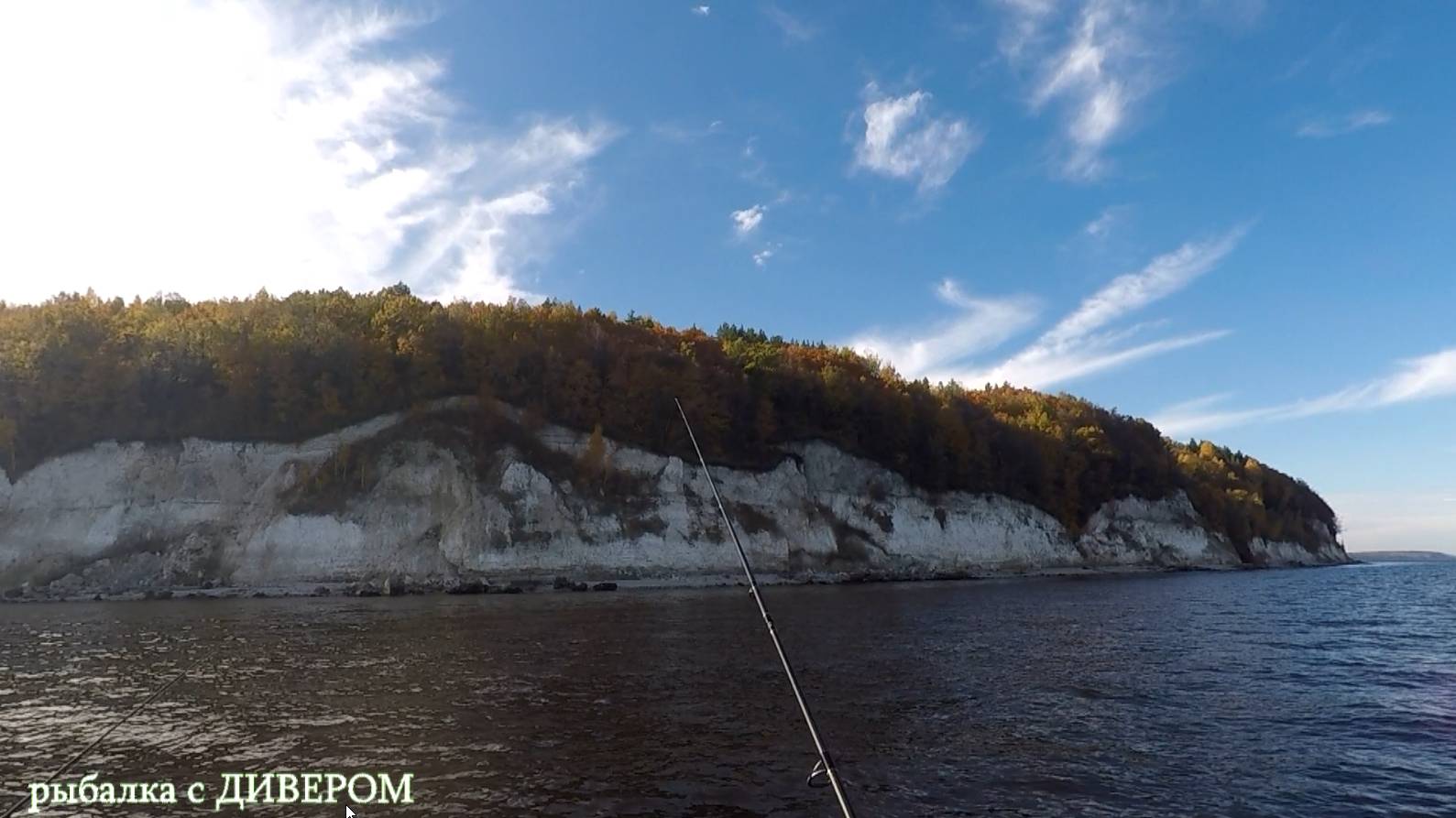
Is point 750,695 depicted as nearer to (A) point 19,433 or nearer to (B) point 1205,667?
(B) point 1205,667

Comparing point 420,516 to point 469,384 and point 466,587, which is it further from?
point 469,384

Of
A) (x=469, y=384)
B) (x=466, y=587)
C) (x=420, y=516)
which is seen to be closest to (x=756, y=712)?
(x=466, y=587)

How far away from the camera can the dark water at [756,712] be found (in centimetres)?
1082

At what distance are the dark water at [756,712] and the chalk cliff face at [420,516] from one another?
61.1 ft

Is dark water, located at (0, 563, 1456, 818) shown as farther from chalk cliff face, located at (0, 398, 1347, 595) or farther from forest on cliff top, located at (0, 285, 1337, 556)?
forest on cliff top, located at (0, 285, 1337, 556)

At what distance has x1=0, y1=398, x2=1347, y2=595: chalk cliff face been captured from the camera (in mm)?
46938

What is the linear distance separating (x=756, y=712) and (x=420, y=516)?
42363mm

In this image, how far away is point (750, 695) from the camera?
16.4 meters

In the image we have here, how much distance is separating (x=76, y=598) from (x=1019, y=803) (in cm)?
5186

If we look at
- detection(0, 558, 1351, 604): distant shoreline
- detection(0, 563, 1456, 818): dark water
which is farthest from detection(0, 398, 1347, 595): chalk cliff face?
detection(0, 563, 1456, 818): dark water

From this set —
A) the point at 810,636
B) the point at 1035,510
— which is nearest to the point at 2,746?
the point at 810,636

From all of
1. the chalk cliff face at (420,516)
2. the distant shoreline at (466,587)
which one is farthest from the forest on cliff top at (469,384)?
the distant shoreline at (466,587)

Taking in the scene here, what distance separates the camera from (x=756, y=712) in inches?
590

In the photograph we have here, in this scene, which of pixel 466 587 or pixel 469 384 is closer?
pixel 466 587
